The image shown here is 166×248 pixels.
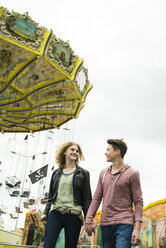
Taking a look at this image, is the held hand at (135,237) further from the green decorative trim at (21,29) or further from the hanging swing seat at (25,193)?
the hanging swing seat at (25,193)

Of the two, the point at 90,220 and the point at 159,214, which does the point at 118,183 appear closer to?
the point at 90,220

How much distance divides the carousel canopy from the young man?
7.41m

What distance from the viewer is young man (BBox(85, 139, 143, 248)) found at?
9.52ft

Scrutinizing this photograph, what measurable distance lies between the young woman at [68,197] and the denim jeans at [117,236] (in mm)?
583

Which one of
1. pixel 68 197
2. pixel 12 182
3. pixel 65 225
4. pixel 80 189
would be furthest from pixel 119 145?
pixel 12 182

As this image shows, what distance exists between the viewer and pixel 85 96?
13055 mm

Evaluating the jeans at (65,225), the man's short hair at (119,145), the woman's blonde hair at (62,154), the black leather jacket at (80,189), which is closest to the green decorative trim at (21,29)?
the woman's blonde hair at (62,154)

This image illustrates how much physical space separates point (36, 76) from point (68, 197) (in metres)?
9.08

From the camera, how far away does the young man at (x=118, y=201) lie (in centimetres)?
290

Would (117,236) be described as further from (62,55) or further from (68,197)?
(62,55)

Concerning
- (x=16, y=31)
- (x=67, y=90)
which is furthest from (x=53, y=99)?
(x=16, y=31)

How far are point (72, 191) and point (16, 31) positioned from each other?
Answer: 294 inches

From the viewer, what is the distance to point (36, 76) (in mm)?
12094

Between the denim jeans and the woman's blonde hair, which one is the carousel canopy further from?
the denim jeans
